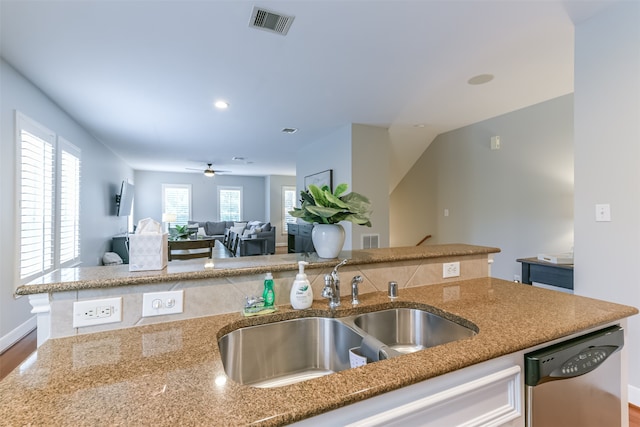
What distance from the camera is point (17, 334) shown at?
2703mm

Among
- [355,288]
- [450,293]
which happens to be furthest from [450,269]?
[355,288]

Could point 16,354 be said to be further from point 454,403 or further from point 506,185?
point 506,185

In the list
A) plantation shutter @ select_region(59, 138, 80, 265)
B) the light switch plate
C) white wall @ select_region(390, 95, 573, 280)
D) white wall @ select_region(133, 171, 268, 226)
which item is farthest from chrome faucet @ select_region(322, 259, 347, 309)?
white wall @ select_region(133, 171, 268, 226)

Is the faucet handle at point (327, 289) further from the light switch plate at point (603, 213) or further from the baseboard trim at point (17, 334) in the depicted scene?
the baseboard trim at point (17, 334)

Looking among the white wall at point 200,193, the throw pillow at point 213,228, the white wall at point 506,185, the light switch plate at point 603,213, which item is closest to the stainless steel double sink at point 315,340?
the light switch plate at point 603,213

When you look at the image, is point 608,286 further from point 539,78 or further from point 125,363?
point 125,363

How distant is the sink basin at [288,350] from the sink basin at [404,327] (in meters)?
0.11

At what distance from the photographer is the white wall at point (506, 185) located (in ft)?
11.4

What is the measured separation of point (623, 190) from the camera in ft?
5.97

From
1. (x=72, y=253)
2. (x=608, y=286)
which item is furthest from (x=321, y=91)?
(x=72, y=253)

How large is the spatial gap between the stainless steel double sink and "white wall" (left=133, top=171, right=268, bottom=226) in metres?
8.87

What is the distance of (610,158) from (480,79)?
1.46 meters

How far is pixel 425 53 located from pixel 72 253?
15.9 ft

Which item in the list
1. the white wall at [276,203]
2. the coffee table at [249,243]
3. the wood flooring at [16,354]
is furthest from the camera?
the white wall at [276,203]
